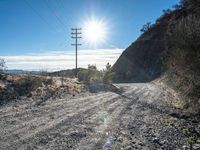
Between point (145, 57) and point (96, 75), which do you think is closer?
point (96, 75)

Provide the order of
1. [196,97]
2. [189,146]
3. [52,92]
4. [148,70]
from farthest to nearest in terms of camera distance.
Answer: [148,70], [52,92], [196,97], [189,146]

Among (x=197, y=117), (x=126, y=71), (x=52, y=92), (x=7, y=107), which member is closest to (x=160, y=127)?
(x=197, y=117)

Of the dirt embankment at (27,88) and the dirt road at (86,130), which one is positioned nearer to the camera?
the dirt road at (86,130)

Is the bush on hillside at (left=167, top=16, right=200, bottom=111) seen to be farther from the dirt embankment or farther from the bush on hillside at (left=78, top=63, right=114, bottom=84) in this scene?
the bush on hillside at (left=78, top=63, right=114, bottom=84)

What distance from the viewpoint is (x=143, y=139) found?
39.2ft

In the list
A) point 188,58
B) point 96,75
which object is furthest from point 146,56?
point 188,58

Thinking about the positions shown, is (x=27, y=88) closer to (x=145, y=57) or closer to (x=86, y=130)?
(x=86, y=130)

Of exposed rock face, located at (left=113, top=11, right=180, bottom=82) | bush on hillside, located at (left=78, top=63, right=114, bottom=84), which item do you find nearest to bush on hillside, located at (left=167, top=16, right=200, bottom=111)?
bush on hillside, located at (left=78, top=63, right=114, bottom=84)

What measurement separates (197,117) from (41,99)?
12.8 m

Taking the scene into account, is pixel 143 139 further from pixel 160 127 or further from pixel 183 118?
pixel 183 118

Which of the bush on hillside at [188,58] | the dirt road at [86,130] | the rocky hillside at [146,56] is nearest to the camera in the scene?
the dirt road at [86,130]

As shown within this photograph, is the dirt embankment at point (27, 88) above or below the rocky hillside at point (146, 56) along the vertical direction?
below

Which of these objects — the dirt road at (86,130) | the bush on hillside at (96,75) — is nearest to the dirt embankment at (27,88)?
the dirt road at (86,130)

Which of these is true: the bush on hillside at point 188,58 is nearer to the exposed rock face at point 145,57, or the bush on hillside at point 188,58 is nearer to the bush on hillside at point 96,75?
the bush on hillside at point 96,75
